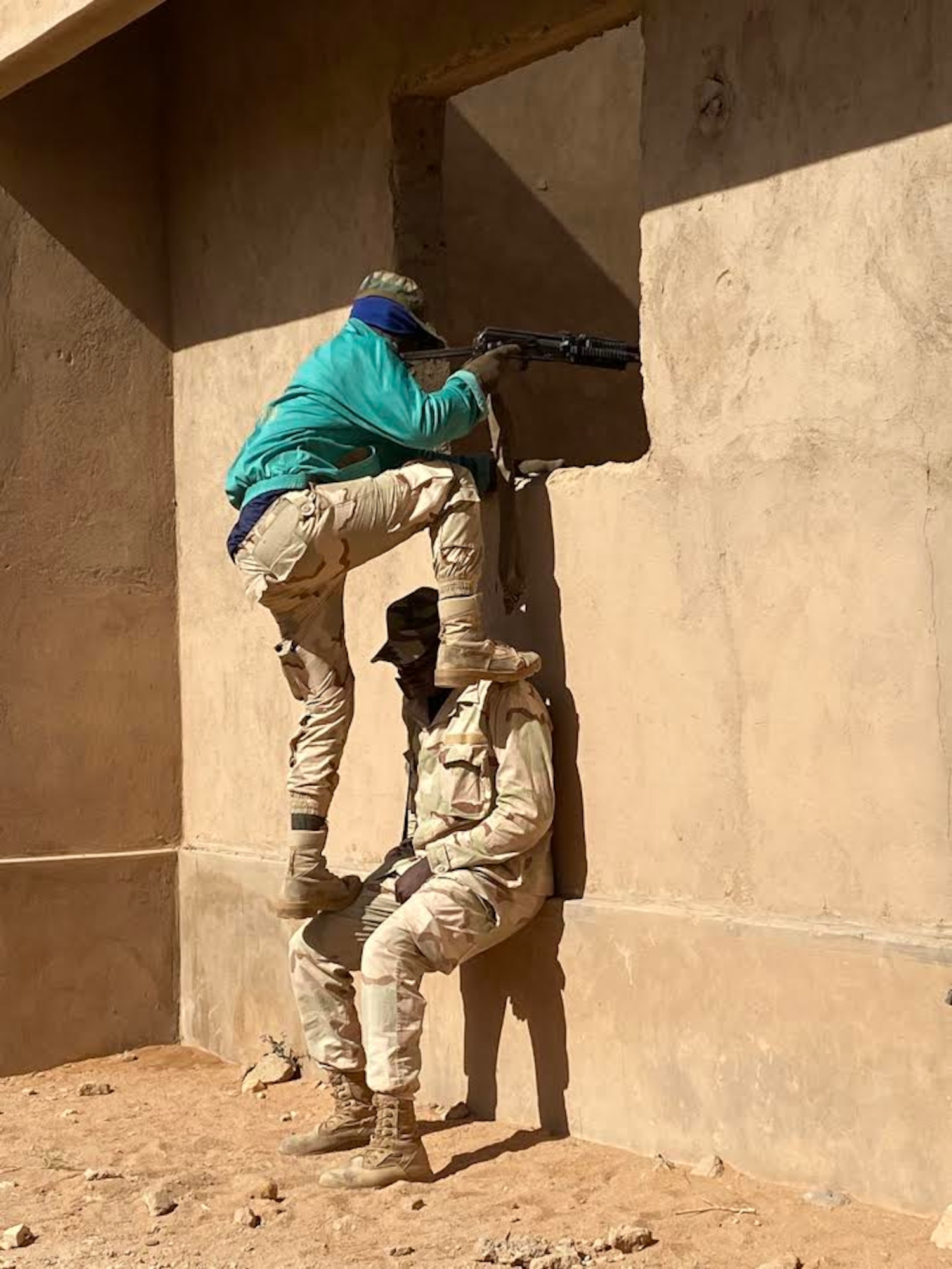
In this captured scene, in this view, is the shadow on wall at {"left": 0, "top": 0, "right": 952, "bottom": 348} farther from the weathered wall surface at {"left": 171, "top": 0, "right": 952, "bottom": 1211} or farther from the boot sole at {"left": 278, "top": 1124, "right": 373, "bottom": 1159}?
the boot sole at {"left": 278, "top": 1124, "right": 373, "bottom": 1159}

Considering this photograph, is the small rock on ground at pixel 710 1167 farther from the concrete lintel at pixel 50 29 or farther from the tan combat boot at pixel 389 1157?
the concrete lintel at pixel 50 29

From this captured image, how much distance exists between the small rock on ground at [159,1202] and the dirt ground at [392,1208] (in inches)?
1.0

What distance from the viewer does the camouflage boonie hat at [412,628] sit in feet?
17.6

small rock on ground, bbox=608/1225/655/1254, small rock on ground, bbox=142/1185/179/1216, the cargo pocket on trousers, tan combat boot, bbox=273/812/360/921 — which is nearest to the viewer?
small rock on ground, bbox=608/1225/655/1254

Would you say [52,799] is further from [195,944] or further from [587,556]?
[587,556]

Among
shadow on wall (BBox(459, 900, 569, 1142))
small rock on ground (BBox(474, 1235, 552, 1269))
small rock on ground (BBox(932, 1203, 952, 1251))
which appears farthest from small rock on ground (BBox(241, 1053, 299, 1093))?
small rock on ground (BBox(932, 1203, 952, 1251))

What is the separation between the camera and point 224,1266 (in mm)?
4480

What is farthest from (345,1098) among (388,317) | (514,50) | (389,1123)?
(514,50)

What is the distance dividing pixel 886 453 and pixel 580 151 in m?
3.95

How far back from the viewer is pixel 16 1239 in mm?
4730

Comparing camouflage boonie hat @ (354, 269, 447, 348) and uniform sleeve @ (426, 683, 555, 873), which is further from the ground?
camouflage boonie hat @ (354, 269, 447, 348)

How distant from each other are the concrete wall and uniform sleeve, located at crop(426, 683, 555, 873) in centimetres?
238

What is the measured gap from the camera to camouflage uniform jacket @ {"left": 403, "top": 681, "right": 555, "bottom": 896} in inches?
205

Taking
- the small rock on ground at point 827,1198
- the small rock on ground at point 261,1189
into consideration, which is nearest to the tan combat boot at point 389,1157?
the small rock on ground at point 261,1189
